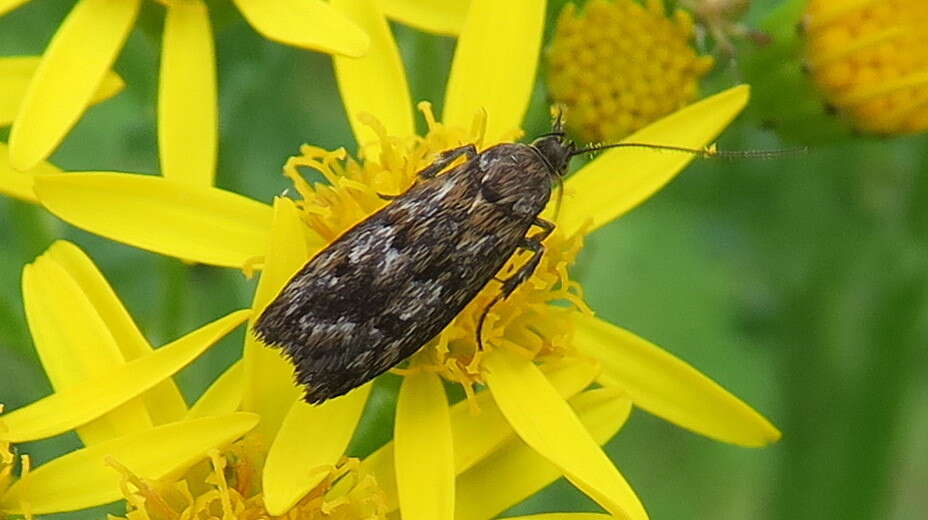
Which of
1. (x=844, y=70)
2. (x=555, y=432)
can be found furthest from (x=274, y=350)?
(x=844, y=70)

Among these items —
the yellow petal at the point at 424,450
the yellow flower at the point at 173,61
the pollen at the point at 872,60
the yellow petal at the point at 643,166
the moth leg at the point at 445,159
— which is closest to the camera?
the yellow petal at the point at 424,450

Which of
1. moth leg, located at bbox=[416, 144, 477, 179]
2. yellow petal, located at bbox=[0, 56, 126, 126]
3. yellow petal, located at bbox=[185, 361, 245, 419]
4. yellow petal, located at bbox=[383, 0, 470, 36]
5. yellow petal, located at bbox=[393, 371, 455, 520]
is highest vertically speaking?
yellow petal, located at bbox=[383, 0, 470, 36]

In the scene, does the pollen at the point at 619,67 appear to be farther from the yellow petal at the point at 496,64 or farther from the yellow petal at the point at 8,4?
the yellow petal at the point at 8,4

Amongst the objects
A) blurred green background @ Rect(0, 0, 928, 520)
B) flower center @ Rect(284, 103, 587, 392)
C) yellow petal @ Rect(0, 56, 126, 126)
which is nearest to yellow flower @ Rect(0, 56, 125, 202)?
yellow petal @ Rect(0, 56, 126, 126)

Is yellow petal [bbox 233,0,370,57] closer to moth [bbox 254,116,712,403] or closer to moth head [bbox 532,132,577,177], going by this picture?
moth [bbox 254,116,712,403]

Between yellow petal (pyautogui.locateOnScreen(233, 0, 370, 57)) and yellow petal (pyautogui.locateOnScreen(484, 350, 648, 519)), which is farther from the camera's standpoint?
yellow petal (pyautogui.locateOnScreen(233, 0, 370, 57))

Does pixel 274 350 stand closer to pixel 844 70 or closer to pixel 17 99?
pixel 17 99

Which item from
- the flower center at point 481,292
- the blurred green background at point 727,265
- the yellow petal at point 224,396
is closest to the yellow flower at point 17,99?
the blurred green background at point 727,265

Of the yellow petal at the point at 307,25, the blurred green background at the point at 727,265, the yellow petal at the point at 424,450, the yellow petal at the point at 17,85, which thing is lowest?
the blurred green background at the point at 727,265
